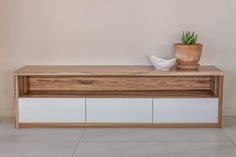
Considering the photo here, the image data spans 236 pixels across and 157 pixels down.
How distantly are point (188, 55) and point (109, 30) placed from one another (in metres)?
0.87

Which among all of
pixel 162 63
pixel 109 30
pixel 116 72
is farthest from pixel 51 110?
pixel 162 63

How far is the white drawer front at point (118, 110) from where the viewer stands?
3799 millimetres

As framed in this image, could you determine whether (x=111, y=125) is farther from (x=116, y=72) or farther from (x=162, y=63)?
(x=162, y=63)

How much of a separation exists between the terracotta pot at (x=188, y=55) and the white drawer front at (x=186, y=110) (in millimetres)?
353

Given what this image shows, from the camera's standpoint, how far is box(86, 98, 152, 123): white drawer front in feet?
12.5

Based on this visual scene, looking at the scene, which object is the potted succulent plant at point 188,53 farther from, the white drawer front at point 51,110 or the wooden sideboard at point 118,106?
the white drawer front at point 51,110

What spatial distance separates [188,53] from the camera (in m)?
3.86

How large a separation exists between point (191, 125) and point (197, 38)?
0.93 m
